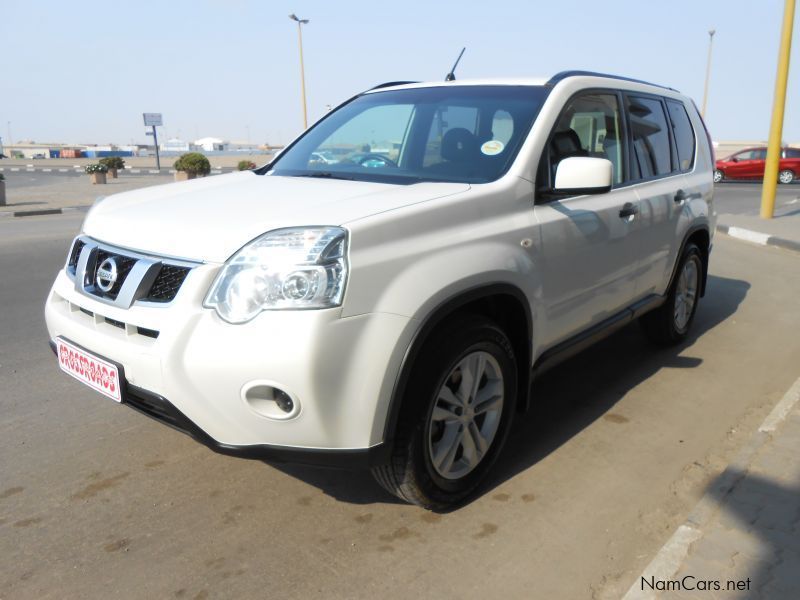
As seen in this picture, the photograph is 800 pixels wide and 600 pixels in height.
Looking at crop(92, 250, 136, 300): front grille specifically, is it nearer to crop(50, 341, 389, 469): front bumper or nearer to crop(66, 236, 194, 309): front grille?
crop(66, 236, 194, 309): front grille

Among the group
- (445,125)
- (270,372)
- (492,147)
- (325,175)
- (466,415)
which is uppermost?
→ (445,125)

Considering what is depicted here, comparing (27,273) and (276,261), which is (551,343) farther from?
(27,273)

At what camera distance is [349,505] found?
3033 mm

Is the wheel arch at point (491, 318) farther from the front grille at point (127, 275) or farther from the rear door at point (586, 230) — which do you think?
the front grille at point (127, 275)

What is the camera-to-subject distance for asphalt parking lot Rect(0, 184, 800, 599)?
253 cm

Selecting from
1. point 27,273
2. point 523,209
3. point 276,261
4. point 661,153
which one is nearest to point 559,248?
point 523,209

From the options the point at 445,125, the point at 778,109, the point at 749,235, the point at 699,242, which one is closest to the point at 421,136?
the point at 445,125

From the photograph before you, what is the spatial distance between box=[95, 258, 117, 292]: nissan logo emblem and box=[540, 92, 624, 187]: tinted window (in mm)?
1934

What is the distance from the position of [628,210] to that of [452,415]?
1.80 metres

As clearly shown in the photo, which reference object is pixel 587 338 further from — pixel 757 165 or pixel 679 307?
pixel 757 165

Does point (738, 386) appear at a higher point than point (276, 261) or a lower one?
lower

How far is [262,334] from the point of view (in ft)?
7.65

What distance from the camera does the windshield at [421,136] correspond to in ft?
10.8

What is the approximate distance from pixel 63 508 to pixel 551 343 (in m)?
2.34
